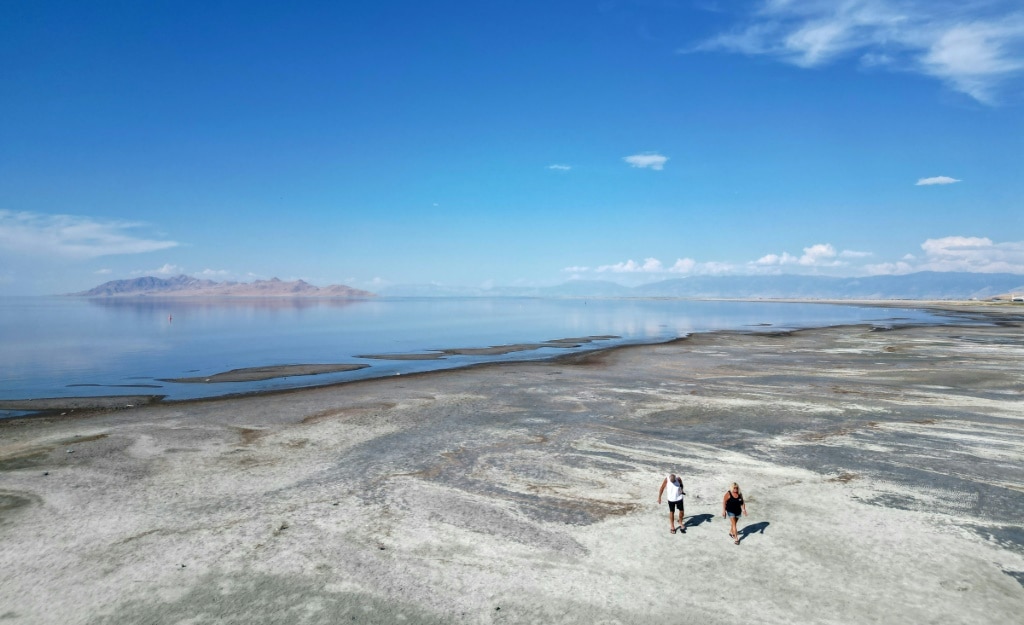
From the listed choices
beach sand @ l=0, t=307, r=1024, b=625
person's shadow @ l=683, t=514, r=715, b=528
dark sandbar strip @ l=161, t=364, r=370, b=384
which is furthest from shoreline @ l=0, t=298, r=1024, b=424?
person's shadow @ l=683, t=514, r=715, b=528

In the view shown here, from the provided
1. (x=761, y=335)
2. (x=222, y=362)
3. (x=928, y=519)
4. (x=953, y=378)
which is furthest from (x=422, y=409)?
(x=761, y=335)

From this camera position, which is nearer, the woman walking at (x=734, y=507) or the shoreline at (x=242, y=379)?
the woman walking at (x=734, y=507)

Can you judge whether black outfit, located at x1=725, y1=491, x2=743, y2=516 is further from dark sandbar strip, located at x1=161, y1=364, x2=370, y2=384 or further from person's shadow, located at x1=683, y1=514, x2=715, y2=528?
dark sandbar strip, located at x1=161, y1=364, x2=370, y2=384

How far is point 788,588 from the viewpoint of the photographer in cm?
1137

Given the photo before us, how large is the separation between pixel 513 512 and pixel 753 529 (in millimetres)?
6329

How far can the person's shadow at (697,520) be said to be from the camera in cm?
1436

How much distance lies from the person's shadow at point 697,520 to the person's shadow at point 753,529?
902 mm

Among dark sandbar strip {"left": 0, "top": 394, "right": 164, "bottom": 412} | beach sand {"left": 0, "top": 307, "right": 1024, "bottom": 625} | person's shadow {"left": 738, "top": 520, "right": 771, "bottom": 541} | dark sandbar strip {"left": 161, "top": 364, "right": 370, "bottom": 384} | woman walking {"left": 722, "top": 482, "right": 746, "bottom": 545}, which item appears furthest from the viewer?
dark sandbar strip {"left": 161, "top": 364, "right": 370, "bottom": 384}

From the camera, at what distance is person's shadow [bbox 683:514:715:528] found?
14359 millimetres

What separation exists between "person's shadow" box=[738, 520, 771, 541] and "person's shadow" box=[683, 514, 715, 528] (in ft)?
2.96

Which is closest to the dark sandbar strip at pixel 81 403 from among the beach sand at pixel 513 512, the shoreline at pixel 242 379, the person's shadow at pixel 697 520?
the shoreline at pixel 242 379

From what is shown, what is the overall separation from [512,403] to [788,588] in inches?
769

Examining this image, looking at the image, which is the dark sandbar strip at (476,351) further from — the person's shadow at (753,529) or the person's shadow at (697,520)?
the person's shadow at (753,529)

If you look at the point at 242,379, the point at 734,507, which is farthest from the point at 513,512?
the point at 242,379
